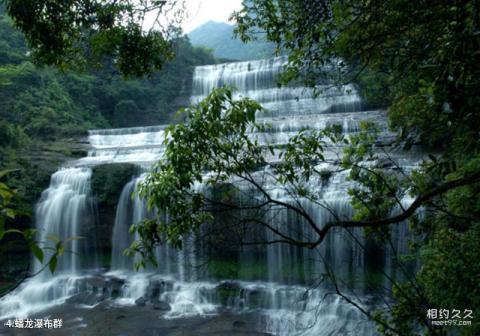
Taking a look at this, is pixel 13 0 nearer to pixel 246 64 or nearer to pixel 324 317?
pixel 324 317

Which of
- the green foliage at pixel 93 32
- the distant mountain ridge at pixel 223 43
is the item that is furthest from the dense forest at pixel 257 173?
the distant mountain ridge at pixel 223 43

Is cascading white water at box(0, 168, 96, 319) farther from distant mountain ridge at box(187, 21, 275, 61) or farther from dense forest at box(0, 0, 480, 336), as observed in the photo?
distant mountain ridge at box(187, 21, 275, 61)

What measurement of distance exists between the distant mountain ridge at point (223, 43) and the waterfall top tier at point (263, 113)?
1459cm

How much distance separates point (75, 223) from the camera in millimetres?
13594

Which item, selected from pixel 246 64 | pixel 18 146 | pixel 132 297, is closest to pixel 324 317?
pixel 132 297

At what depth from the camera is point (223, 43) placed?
2222 inches

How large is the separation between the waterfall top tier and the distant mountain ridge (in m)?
14.6

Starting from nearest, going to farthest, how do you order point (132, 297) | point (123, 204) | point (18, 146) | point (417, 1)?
1. point (417, 1)
2. point (132, 297)
3. point (123, 204)
4. point (18, 146)

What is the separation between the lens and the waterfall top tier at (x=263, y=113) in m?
15.7

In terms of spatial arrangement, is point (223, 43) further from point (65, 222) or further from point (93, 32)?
point (93, 32)

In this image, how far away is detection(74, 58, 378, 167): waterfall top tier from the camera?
51.4 ft

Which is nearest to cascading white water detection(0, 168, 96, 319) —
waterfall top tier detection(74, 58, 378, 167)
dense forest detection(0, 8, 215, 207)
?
dense forest detection(0, 8, 215, 207)

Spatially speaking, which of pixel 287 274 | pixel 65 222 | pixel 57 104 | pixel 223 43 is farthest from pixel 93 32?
pixel 223 43

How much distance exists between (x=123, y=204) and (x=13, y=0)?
11.0 meters
